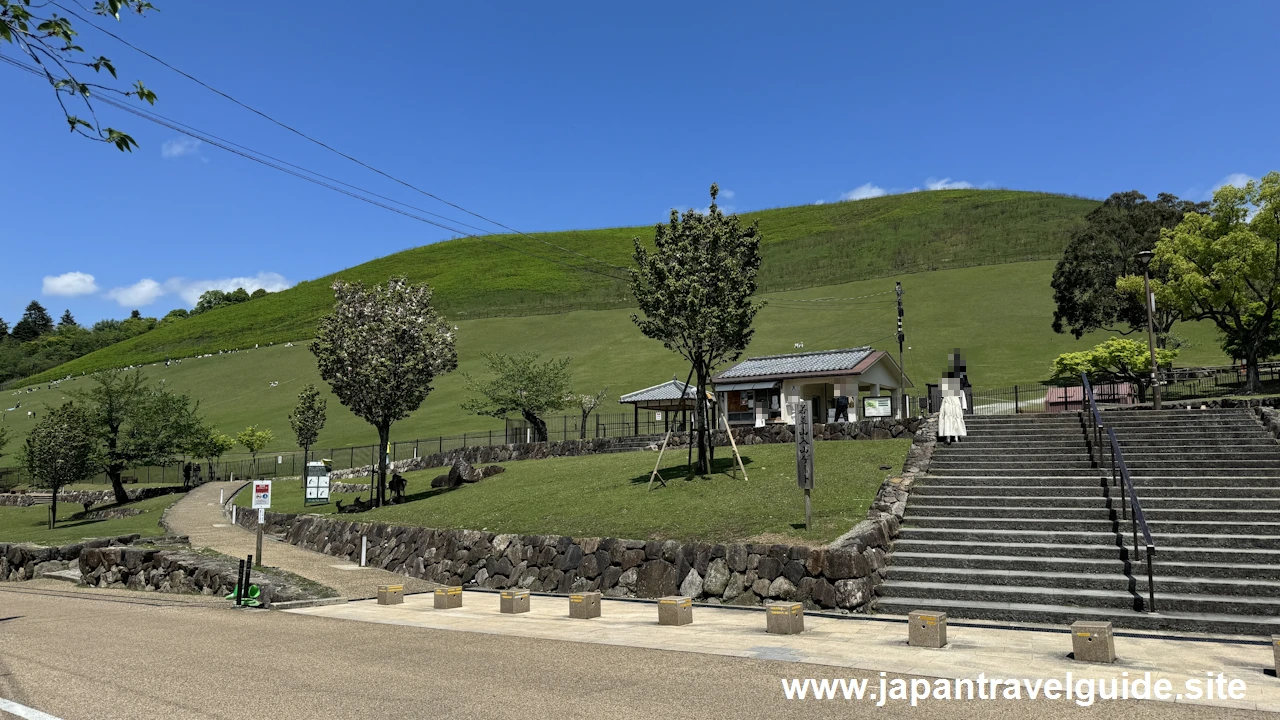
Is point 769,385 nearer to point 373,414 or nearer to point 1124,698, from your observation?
point 373,414

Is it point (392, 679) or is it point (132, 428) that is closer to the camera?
point (392, 679)

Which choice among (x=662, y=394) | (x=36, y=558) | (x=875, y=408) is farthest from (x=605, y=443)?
(x=36, y=558)

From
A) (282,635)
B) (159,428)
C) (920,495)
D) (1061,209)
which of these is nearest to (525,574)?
(282,635)

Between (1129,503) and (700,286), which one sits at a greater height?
(700,286)

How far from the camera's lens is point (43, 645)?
12109 mm

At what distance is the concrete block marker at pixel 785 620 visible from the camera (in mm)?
12133

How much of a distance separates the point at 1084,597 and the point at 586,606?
8.21 meters

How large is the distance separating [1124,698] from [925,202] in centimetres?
15366

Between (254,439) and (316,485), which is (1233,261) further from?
(254,439)

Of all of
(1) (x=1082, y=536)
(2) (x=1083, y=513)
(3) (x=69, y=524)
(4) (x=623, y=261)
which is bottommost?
(3) (x=69, y=524)

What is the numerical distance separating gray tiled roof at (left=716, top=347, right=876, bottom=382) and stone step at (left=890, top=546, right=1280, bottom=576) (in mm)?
21946

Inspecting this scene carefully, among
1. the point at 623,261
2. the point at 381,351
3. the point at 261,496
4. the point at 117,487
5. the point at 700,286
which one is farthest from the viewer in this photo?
the point at 623,261

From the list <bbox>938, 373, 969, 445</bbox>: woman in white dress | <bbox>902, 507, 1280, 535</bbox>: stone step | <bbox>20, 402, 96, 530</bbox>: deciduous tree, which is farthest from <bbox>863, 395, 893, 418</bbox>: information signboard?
<bbox>20, 402, 96, 530</bbox>: deciduous tree

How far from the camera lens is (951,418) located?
69.8 feet
